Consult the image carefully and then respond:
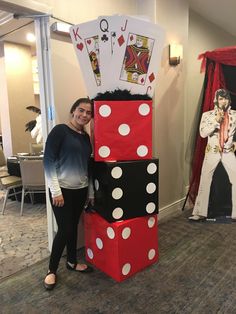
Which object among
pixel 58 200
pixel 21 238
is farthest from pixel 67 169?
pixel 21 238

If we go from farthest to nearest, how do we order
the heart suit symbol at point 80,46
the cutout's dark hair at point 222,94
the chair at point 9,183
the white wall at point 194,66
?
the white wall at point 194,66
the chair at point 9,183
the cutout's dark hair at point 222,94
the heart suit symbol at point 80,46

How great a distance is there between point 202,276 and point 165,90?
2013 millimetres

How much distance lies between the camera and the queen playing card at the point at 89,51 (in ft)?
6.46

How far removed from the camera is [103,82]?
2.06m

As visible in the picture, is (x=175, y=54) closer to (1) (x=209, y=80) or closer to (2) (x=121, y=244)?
(1) (x=209, y=80)

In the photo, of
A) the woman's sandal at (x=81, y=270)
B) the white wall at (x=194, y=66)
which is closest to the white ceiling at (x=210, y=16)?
the white wall at (x=194, y=66)

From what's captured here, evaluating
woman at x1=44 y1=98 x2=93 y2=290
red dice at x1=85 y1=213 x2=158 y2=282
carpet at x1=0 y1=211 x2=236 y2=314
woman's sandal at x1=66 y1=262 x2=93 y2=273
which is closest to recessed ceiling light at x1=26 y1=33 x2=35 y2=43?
woman at x1=44 y1=98 x2=93 y2=290

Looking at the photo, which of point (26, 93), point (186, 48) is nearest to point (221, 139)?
point (186, 48)

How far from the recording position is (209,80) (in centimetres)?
346

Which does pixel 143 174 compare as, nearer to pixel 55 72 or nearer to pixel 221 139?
pixel 55 72

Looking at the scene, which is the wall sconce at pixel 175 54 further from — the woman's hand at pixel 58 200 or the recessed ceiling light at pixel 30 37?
the recessed ceiling light at pixel 30 37

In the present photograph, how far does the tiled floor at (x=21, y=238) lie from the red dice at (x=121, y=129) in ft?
3.97

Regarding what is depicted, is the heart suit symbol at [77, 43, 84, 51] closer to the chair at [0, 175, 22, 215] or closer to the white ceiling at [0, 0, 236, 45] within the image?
the white ceiling at [0, 0, 236, 45]

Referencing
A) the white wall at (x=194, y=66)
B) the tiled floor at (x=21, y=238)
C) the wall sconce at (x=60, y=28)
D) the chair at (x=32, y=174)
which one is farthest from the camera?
the white wall at (x=194, y=66)
